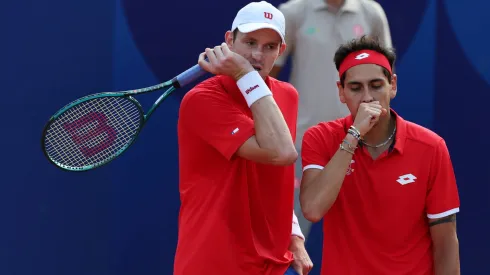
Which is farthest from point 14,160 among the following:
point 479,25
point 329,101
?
point 479,25

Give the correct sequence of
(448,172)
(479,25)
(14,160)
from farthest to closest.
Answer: (479,25) < (14,160) < (448,172)

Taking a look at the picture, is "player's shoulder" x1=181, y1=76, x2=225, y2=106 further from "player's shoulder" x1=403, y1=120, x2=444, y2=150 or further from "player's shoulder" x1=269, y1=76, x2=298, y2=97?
"player's shoulder" x1=403, y1=120, x2=444, y2=150

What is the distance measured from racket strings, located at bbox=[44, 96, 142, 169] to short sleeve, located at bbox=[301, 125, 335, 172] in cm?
65

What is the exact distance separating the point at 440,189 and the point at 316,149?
43 centimetres

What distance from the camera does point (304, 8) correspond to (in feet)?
13.5

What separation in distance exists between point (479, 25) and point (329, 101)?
3.09 feet

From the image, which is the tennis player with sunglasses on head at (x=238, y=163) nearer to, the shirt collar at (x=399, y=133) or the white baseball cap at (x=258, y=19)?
the white baseball cap at (x=258, y=19)

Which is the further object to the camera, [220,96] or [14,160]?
[14,160]

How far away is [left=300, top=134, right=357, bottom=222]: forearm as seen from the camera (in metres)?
2.68

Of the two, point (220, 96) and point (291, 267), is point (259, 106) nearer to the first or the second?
point (220, 96)

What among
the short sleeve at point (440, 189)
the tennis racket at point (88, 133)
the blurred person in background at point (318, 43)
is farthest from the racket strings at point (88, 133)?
the blurred person in background at point (318, 43)

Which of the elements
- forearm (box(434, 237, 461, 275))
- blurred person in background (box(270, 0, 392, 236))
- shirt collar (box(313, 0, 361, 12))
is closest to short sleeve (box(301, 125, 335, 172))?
forearm (box(434, 237, 461, 275))

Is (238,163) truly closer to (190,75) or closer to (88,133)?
(190,75)

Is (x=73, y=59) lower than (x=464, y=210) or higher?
higher
